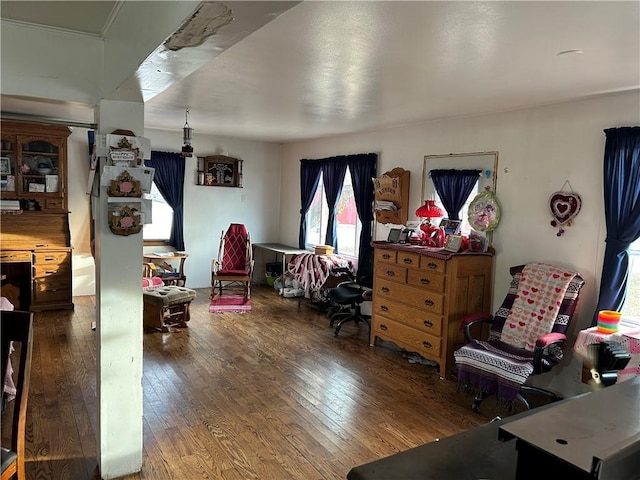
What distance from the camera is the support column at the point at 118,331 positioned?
7.95ft

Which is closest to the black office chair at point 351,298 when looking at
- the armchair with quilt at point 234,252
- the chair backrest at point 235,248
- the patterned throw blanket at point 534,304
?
the armchair with quilt at point 234,252

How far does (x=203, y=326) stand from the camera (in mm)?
5391

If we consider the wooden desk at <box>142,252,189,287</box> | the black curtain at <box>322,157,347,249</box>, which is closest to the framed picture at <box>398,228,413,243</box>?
the black curtain at <box>322,157,347,249</box>

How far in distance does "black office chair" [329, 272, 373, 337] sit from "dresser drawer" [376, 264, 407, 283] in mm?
583

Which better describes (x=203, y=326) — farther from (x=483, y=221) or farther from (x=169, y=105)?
(x=483, y=221)

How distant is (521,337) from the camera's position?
372 cm

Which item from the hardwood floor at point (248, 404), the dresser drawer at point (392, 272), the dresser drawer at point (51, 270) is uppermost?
the dresser drawer at point (392, 272)

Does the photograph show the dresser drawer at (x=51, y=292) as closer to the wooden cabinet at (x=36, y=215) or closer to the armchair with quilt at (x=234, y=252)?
the wooden cabinet at (x=36, y=215)

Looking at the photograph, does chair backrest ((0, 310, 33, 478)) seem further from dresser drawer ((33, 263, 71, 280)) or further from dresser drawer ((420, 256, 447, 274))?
dresser drawer ((33, 263, 71, 280))

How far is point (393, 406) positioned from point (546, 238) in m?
1.90

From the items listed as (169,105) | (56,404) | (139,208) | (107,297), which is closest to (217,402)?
(56,404)

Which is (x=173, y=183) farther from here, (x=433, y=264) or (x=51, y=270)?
(x=433, y=264)

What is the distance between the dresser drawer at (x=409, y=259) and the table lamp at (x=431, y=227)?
0.92ft

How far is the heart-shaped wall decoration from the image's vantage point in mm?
3702
